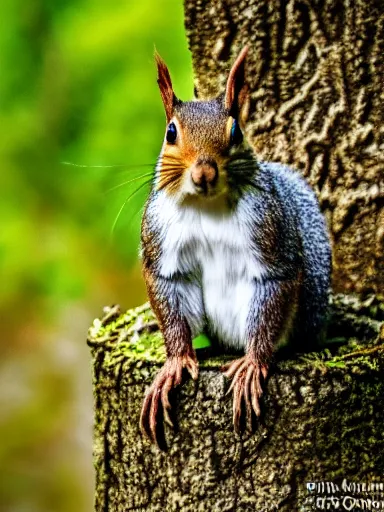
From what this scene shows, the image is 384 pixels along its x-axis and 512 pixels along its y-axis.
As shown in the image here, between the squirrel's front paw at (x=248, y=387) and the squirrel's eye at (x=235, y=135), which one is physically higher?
the squirrel's eye at (x=235, y=135)

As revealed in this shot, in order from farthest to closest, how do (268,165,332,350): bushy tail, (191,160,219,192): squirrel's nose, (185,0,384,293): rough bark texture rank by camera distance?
(185,0,384,293): rough bark texture, (268,165,332,350): bushy tail, (191,160,219,192): squirrel's nose

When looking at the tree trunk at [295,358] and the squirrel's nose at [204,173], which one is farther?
the tree trunk at [295,358]

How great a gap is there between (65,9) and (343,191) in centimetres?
83

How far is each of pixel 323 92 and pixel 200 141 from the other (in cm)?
59

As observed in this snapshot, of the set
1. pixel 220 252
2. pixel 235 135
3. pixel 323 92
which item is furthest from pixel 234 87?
pixel 323 92

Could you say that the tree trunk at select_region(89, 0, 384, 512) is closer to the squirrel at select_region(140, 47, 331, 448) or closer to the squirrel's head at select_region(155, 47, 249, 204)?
the squirrel at select_region(140, 47, 331, 448)

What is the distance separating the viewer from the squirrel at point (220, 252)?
1.20m

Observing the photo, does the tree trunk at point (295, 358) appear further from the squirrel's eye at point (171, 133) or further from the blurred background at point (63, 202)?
the squirrel's eye at point (171, 133)

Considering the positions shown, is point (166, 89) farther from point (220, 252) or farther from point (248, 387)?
point (248, 387)

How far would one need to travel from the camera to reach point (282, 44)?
65.7 inches

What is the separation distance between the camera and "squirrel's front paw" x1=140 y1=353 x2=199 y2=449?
1319mm

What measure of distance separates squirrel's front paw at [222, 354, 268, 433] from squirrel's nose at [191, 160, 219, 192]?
31 cm

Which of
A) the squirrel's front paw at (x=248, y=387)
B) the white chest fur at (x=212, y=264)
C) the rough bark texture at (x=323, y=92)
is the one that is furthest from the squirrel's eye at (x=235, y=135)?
the rough bark texture at (x=323, y=92)

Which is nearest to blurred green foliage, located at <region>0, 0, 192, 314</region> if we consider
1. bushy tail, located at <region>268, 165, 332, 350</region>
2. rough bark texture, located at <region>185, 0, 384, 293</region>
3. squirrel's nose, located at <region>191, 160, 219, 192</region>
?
rough bark texture, located at <region>185, 0, 384, 293</region>
